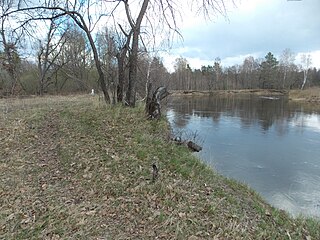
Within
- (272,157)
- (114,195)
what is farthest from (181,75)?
(114,195)

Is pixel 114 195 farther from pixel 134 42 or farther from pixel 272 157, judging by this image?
pixel 272 157

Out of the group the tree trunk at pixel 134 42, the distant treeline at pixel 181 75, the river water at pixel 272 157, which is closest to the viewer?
the river water at pixel 272 157

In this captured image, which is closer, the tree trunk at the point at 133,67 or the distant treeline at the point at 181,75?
the tree trunk at the point at 133,67

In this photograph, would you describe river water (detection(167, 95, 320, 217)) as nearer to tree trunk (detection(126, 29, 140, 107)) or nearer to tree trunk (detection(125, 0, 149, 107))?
tree trunk (detection(126, 29, 140, 107))

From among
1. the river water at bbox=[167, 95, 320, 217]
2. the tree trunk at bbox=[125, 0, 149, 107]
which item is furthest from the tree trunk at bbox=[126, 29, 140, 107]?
the river water at bbox=[167, 95, 320, 217]

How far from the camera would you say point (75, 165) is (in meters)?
5.15

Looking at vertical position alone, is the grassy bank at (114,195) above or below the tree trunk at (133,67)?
below

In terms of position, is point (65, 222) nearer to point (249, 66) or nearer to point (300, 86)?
point (300, 86)

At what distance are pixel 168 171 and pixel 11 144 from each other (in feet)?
11.7

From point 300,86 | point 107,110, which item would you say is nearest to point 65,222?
point 107,110

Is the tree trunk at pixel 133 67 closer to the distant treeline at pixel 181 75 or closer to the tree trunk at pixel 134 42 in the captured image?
the tree trunk at pixel 134 42

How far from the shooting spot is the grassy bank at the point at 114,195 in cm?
347

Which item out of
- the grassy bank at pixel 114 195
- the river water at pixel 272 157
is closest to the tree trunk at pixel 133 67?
the river water at pixel 272 157

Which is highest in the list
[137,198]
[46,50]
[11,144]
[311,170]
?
[46,50]
